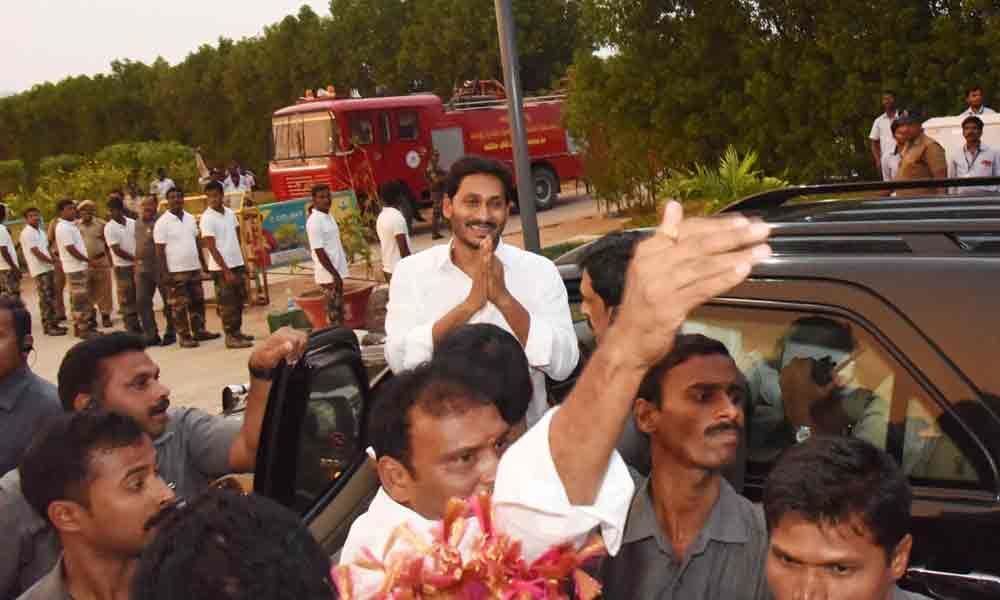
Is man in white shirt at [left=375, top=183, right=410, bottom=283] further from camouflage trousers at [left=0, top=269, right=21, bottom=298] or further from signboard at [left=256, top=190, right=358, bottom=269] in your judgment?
camouflage trousers at [left=0, top=269, right=21, bottom=298]

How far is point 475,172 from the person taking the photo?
3771 millimetres

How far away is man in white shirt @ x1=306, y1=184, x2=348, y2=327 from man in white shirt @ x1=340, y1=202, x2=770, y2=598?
28.3 ft

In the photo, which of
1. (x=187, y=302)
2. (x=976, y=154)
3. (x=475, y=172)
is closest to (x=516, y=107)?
(x=475, y=172)

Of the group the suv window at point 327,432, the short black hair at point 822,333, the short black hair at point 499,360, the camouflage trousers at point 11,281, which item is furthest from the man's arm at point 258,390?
the camouflage trousers at point 11,281

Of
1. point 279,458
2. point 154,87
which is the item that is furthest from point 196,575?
point 154,87

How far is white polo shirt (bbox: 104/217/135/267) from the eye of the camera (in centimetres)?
1234

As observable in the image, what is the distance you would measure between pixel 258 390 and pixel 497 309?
2.55ft

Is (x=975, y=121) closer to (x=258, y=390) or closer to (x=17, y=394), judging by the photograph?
(x=258, y=390)

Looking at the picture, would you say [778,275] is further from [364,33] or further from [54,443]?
[364,33]

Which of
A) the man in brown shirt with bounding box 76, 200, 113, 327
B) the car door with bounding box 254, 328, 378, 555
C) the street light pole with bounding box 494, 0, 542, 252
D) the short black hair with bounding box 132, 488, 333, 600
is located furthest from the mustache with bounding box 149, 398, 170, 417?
the man in brown shirt with bounding box 76, 200, 113, 327

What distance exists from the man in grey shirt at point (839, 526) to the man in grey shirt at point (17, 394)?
2657 millimetres

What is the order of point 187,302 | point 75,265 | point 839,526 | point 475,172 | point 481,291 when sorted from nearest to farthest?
1. point 839,526
2. point 481,291
3. point 475,172
4. point 187,302
5. point 75,265

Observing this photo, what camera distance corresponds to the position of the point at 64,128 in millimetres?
42844

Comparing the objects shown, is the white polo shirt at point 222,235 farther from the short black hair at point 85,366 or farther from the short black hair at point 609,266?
the short black hair at point 609,266
